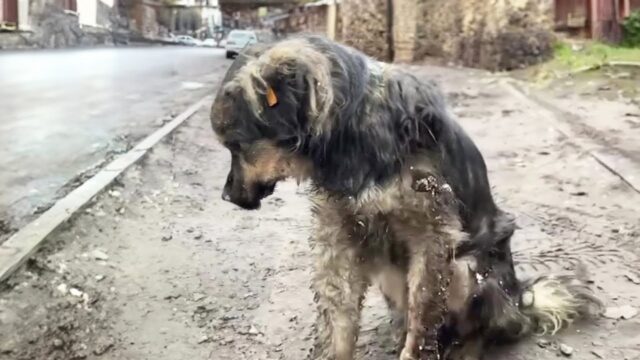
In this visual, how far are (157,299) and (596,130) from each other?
5780 mm

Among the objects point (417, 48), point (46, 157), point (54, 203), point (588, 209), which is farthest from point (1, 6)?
point (588, 209)

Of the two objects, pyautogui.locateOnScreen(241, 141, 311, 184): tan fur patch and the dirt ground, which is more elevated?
pyautogui.locateOnScreen(241, 141, 311, 184): tan fur patch

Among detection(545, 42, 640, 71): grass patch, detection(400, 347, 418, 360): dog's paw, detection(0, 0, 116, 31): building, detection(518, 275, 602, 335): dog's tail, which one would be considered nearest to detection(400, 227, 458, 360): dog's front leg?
detection(400, 347, 418, 360): dog's paw

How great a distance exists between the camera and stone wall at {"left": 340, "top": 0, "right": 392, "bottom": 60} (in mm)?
17469

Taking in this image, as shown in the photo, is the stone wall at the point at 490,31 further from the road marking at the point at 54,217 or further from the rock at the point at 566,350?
the rock at the point at 566,350

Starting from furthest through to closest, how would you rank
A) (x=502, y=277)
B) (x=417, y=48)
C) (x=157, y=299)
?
(x=417, y=48), (x=157, y=299), (x=502, y=277)

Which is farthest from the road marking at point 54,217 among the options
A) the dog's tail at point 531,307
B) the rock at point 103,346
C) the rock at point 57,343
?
the dog's tail at point 531,307

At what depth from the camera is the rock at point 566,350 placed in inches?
155

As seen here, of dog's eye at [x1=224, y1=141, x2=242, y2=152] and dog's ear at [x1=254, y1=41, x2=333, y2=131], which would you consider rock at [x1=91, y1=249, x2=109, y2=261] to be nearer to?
dog's eye at [x1=224, y1=141, x2=242, y2=152]

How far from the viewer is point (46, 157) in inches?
A: 347

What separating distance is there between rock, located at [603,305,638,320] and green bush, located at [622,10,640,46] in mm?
13030

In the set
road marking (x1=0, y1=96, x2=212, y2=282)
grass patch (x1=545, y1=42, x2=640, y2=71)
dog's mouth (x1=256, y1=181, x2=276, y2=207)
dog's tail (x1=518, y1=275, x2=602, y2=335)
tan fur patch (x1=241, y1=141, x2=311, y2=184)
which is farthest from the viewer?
grass patch (x1=545, y1=42, x2=640, y2=71)

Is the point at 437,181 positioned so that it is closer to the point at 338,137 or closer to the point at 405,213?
the point at 405,213

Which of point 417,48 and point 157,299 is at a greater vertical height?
point 417,48
